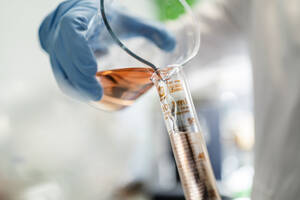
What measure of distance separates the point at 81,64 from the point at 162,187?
1.27 m

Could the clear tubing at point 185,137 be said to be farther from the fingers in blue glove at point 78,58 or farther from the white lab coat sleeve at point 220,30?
the white lab coat sleeve at point 220,30

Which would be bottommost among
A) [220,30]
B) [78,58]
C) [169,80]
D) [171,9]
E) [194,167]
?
[194,167]

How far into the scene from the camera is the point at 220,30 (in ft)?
3.56

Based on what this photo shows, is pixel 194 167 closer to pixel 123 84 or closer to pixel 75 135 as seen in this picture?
pixel 123 84

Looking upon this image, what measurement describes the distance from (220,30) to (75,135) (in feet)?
2.20

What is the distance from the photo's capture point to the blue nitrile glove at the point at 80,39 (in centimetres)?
59

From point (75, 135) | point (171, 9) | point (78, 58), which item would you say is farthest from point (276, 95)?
point (75, 135)

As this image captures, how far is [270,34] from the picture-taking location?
0.80 m

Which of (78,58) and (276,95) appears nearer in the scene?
(78,58)

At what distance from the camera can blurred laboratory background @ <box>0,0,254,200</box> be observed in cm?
87

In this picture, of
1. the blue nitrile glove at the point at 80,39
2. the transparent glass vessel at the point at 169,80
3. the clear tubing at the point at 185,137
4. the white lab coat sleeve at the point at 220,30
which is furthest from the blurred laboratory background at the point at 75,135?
the clear tubing at the point at 185,137

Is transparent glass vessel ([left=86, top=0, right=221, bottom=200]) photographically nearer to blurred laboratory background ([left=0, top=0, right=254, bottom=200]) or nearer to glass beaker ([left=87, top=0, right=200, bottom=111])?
glass beaker ([left=87, top=0, right=200, bottom=111])

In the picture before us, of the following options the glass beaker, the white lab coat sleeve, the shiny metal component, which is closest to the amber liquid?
the glass beaker

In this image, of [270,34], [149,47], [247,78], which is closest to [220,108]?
[247,78]
